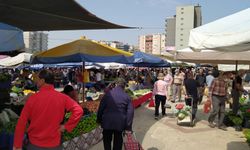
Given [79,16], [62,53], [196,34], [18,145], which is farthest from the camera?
[62,53]

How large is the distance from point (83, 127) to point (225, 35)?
4107mm

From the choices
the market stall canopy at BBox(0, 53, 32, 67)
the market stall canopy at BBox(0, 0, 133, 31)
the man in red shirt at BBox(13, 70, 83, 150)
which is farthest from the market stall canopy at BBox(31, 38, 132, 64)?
the market stall canopy at BBox(0, 53, 32, 67)

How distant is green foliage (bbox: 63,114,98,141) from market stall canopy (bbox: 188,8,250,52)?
308cm

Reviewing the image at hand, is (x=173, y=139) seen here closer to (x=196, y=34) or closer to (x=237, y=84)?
(x=237, y=84)

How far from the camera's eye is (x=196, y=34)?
195 inches

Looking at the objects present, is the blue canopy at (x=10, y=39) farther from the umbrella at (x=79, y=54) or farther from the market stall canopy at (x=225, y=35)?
the umbrella at (x=79, y=54)

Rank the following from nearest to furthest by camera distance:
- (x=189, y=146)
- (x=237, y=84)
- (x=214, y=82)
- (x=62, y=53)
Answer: (x=189, y=146) → (x=62, y=53) → (x=214, y=82) → (x=237, y=84)

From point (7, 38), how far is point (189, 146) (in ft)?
17.8

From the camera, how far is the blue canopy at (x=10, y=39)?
4.21 m

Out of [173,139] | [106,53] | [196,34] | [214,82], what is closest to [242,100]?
[214,82]

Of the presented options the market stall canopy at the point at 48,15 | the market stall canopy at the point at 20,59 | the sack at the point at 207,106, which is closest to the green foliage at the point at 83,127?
the market stall canopy at the point at 48,15

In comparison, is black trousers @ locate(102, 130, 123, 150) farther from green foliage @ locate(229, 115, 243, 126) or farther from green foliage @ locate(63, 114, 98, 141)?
green foliage @ locate(229, 115, 243, 126)

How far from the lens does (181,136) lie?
941 centimetres

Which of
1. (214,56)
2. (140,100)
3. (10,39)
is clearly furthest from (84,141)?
(140,100)
